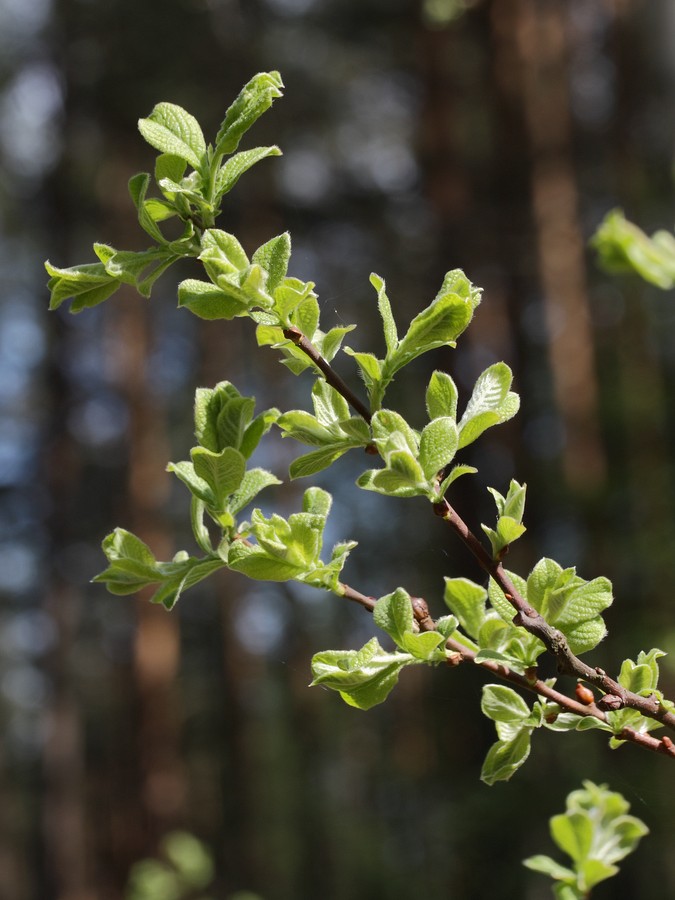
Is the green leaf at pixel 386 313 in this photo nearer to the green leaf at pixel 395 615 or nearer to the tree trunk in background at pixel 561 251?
the green leaf at pixel 395 615

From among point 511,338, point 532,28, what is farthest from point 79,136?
point 511,338

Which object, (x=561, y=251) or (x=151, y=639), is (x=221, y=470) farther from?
(x=151, y=639)

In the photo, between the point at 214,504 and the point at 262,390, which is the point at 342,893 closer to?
the point at 262,390

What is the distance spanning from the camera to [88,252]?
10008 millimetres

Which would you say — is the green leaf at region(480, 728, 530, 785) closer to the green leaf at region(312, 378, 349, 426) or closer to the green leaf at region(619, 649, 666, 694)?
the green leaf at region(619, 649, 666, 694)

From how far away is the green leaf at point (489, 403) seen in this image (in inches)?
23.5

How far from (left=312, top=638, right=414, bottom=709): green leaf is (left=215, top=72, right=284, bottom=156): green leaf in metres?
0.32

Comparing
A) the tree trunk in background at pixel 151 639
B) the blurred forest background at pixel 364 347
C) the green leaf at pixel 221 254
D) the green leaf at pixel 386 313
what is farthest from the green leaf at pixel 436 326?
the tree trunk in background at pixel 151 639

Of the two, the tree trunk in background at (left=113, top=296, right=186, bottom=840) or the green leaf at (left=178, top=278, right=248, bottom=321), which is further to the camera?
the tree trunk in background at (left=113, top=296, right=186, bottom=840)

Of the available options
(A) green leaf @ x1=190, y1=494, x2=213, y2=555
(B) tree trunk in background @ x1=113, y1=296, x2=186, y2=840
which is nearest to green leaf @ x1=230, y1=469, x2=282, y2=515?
(A) green leaf @ x1=190, y1=494, x2=213, y2=555

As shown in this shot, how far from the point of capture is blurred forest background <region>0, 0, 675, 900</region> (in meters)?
6.22

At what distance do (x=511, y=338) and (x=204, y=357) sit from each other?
16.4 feet

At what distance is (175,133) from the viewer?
0.60 meters

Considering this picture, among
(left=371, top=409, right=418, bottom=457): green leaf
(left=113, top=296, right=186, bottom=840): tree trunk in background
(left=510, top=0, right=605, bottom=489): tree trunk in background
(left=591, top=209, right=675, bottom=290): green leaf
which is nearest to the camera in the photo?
(left=371, top=409, right=418, bottom=457): green leaf
